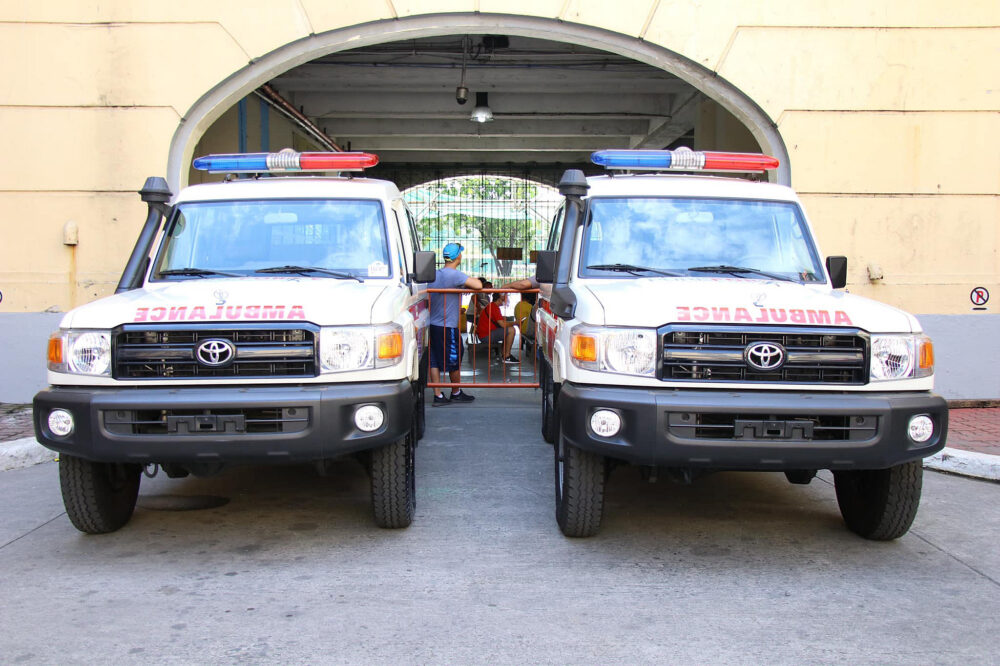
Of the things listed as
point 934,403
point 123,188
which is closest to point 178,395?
point 934,403

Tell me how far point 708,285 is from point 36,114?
303 inches

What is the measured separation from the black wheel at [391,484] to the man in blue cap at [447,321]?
13.9 feet

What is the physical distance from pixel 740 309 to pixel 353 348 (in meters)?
2.03

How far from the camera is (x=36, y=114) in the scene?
8.91 metres

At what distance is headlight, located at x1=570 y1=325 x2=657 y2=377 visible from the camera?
4281 mm

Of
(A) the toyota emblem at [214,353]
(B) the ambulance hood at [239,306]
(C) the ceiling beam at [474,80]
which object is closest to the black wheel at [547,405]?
(B) the ambulance hood at [239,306]

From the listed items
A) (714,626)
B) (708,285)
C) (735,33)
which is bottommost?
(714,626)

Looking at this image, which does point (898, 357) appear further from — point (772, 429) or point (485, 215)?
point (485, 215)

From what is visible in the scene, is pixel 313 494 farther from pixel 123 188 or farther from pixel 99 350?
pixel 123 188

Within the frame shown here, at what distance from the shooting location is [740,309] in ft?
14.0

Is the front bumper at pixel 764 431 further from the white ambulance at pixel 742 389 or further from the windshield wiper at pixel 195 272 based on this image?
the windshield wiper at pixel 195 272

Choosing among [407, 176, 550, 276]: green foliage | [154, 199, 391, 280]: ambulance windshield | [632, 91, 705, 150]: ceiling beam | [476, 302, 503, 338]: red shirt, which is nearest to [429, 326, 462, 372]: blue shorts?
[476, 302, 503, 338]: red shirt

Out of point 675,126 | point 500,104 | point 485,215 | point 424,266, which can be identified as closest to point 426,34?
point 424,266

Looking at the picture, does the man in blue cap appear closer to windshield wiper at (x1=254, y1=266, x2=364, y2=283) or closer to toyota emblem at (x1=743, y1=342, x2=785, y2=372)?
windshield wiper at (x1=254, y1=266, x2=364, y2=283)
